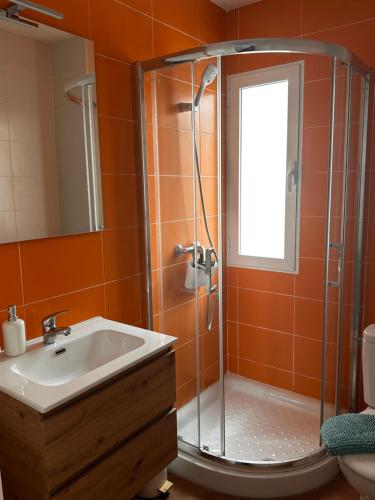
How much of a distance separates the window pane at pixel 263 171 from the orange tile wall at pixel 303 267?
127mm

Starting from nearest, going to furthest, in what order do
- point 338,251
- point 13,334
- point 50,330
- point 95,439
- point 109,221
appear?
point 95,439 → point 13,334 → point 50,330 → point 109,221 → point 338,251

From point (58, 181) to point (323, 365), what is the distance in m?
1.64

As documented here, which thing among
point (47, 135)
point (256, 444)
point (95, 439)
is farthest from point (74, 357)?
point (256, 444)

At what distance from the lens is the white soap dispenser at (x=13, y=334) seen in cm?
146

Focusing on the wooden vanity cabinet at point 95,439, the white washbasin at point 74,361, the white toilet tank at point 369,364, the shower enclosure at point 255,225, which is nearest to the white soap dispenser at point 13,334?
the white washbasin at point 74,361

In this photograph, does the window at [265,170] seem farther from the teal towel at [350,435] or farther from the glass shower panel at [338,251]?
the teal towel at [350,435]

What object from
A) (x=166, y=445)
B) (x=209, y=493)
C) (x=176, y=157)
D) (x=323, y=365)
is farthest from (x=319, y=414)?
(x=176, y=157)

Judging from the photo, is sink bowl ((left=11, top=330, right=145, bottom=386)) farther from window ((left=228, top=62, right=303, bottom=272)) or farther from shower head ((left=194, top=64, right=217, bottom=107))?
shower head ((left=194, top=64, right=217, bottom=107))

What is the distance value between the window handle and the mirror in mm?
1000

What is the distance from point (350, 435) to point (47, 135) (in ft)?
5.63

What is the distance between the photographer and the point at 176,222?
6.66ft

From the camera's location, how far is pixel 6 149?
4.89 ft

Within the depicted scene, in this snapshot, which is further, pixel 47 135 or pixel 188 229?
pixel 188 229

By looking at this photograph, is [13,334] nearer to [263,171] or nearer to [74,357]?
[74,357]
